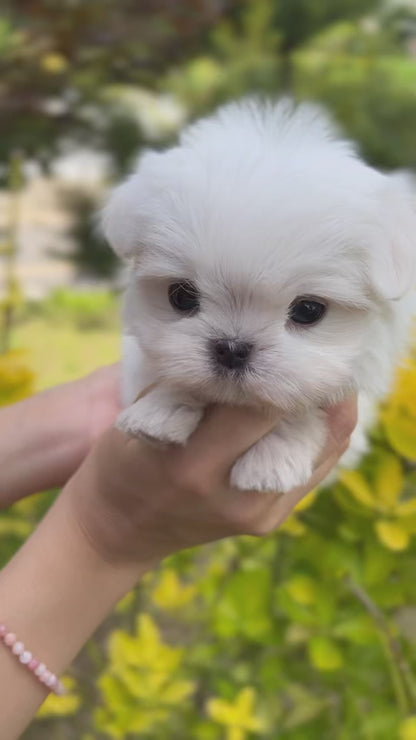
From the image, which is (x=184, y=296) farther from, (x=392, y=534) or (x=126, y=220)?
(x=392, y=534)

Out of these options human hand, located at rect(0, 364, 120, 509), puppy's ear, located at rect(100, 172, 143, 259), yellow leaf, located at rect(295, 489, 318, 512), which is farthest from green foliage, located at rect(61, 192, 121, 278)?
puppy's ear, located at rect(100, 172, 143, 259)

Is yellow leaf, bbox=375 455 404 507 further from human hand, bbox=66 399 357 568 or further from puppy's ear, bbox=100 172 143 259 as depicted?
puppy's ear, bbox=100 172 143 259

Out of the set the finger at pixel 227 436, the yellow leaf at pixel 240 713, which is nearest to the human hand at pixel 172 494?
the finger at pixel 227 436

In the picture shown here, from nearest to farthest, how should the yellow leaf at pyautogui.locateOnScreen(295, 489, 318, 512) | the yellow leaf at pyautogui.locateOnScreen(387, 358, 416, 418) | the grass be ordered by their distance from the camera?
the yellow leaf at pyautogui.locateOnScreen(387, 358, 416, 418) < the yellow leaf at pyautogui.locateOnScreen(295, 489, 318, 512) < the grass

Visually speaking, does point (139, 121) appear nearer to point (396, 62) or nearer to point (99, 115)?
point (99, 115)

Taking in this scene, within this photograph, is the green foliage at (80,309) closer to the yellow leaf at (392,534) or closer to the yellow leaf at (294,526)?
the yellow leaf at (294,526)

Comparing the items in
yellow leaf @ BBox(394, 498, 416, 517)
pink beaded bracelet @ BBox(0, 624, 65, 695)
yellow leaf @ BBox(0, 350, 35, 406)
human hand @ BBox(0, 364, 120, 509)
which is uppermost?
yellow leaf @ BBox(0, 350, 35, 406)

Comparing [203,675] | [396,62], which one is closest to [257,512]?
[203,675]
